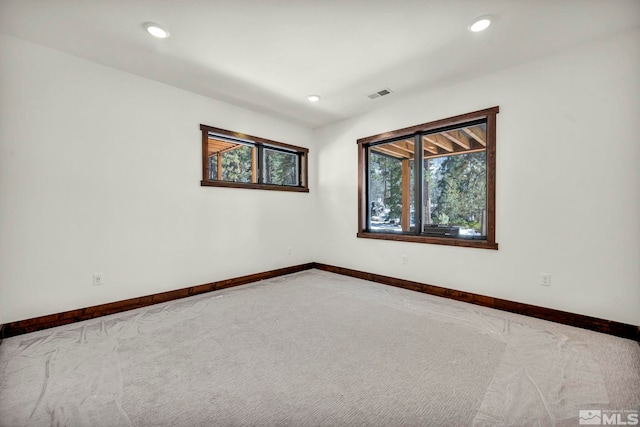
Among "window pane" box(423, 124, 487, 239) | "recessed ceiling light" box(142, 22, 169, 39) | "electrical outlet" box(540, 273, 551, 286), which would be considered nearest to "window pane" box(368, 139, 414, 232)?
"window pane" box(423, 124, 487, 239)

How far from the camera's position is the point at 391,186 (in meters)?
4.33

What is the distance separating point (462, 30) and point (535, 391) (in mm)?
2715

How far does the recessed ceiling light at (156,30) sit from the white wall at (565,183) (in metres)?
3.06

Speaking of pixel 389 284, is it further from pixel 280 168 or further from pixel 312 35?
pixel 312 35

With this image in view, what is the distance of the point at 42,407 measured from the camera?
4.97 feet

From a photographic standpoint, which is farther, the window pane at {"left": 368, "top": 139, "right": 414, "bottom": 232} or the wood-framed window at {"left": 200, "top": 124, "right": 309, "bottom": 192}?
the window pane at {"left": 368, "top": 139, "right": 414, "bottom": 232}

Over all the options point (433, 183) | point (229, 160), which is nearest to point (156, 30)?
point (229, 160)

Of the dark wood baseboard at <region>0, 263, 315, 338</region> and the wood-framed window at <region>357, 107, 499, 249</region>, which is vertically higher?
the wood-framed window at <region>357, 107, 499, 249</region>

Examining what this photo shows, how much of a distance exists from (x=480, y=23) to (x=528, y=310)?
9.01ft

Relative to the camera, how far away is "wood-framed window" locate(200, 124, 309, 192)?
3.80 meters

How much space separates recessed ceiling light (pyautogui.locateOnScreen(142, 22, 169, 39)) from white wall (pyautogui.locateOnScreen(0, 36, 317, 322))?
962mm

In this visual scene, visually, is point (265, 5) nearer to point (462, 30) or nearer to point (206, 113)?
point (462, 30)

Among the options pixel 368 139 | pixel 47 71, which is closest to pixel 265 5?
pixel 47 71

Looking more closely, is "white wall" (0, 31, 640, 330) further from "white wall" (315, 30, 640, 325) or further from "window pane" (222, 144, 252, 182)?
"window pane" (222, 144, 252, 182)
